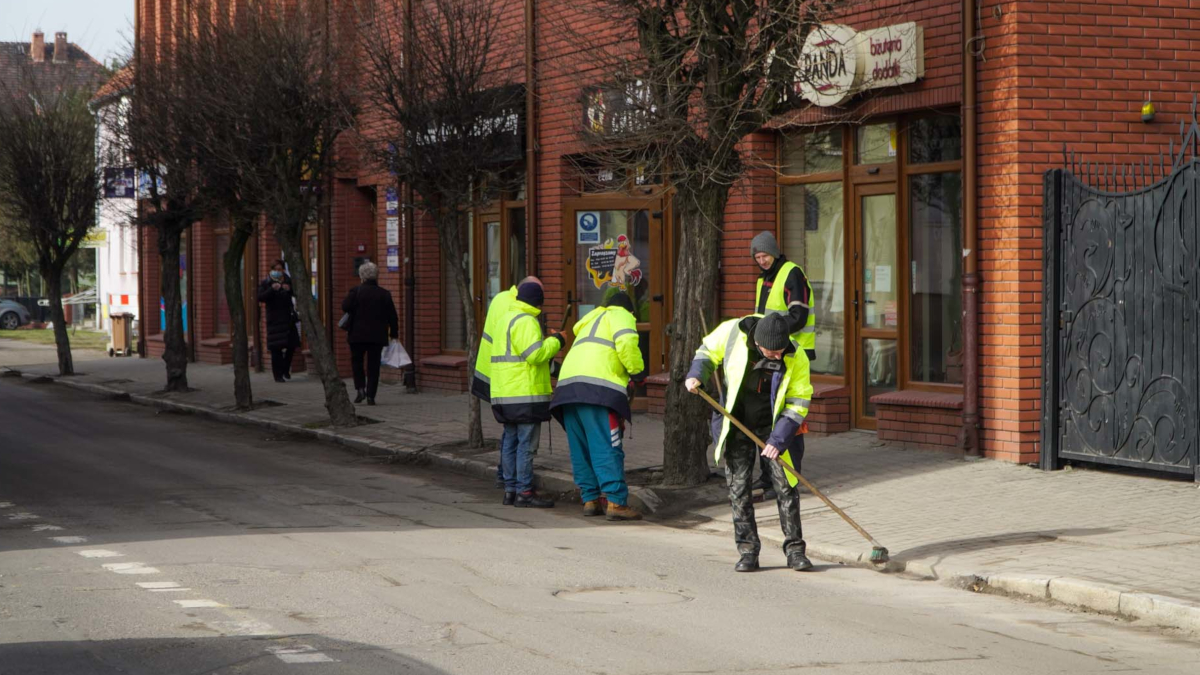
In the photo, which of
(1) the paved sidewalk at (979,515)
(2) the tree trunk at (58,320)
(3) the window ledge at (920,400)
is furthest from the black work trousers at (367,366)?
(2) the tree trunk at (58,320)

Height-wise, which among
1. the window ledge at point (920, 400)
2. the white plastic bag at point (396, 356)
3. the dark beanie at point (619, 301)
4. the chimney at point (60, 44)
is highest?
the chimney at point (60, 44)

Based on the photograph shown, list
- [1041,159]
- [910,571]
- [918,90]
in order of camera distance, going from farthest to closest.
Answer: [918,90]
[1041,159]
[910,571]

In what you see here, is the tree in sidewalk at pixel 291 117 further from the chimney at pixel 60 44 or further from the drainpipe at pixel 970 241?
the chimney at pixel 60 44

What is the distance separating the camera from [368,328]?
65.1ft

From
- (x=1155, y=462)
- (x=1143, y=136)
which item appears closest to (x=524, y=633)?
(x=1155, y=462)

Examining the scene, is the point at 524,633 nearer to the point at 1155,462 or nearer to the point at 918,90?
the point at 1155,462

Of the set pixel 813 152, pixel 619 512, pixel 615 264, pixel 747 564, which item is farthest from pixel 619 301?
pixel 615 264

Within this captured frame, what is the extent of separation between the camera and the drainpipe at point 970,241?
1274 cm

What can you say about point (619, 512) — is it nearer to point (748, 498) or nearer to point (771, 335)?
point (748, 498)

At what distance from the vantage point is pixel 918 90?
13.5 m

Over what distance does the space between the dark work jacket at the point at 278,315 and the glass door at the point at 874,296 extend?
11.4 m

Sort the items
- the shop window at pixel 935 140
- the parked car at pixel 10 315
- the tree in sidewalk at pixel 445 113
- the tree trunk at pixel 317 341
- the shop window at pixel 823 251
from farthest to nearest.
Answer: the parked car at pixel 10 315
the tree trunk at pixel 317 341
the tree in sidewalk at pixel 445 113
the shop window at pixel 823 251
the shop window at pixel 935 140

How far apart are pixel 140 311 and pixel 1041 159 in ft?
83.6

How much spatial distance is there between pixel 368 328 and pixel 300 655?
1364cm
